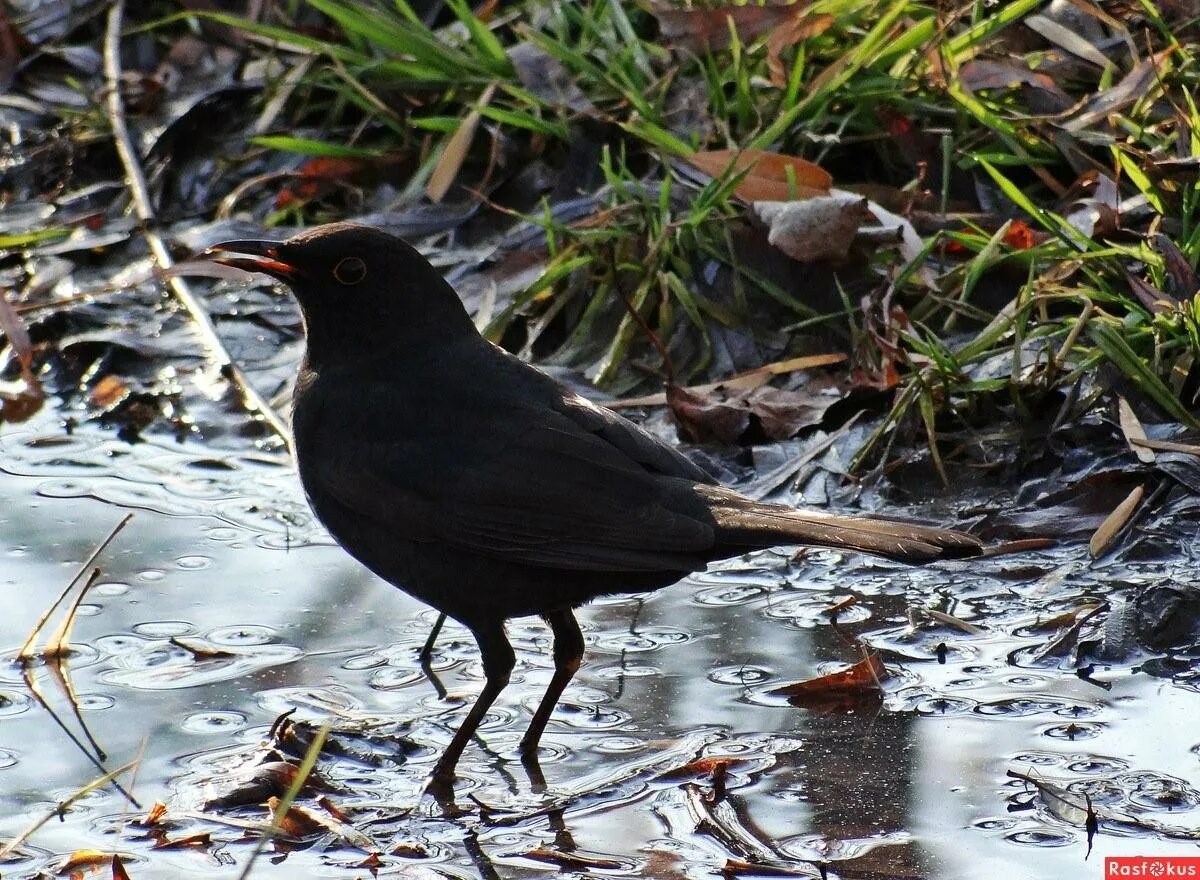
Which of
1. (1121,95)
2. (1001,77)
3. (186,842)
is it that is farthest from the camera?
(1001,77)

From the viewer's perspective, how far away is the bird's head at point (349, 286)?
4.20 m

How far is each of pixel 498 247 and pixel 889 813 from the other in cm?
345

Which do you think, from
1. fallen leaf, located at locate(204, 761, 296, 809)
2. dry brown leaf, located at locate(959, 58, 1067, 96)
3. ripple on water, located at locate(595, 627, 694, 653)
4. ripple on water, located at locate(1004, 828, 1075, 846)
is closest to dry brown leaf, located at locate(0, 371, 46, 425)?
ripple on water, located at locate(595, 627, 694, 653)

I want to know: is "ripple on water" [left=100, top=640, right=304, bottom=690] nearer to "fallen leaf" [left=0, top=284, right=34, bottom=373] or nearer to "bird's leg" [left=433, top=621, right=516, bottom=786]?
"bird's leg" [left=433, top=621, right=516, bottom=786]

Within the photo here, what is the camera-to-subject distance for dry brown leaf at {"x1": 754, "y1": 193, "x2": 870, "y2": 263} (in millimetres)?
5422

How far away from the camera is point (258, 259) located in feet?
14.0

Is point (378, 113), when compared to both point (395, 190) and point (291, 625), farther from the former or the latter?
point (291, 625)

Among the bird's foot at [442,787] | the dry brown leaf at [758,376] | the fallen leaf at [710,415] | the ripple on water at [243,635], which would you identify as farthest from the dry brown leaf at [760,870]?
the dry brown leaf at [758,376]

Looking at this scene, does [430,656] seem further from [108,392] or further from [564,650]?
[108,392]

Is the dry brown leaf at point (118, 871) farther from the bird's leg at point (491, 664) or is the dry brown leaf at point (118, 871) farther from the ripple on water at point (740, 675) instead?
the ripple on water at point (740, 675)

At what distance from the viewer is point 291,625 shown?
4.34m

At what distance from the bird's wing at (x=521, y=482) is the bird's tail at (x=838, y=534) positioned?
0.23 feet

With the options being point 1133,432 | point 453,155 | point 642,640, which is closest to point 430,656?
point 642,640

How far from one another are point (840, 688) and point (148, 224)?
426 centimetres
